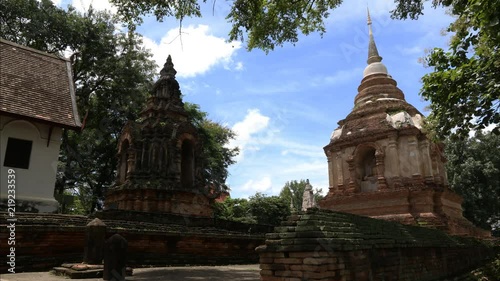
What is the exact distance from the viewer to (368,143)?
18750 mm

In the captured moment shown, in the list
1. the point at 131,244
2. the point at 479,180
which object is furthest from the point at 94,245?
the point at 479,180

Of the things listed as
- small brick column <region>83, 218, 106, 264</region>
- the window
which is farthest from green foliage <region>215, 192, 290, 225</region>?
small brick column <region>83, 218, 106, 264</region>

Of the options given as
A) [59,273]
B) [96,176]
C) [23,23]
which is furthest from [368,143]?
[23,23]

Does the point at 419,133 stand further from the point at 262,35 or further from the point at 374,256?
the point at 374,256

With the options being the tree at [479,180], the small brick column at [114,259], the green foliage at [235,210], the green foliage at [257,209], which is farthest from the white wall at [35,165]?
the tree at [479,180]

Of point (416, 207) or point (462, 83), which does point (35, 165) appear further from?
point (416, 207)

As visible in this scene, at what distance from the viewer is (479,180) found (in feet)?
88.5

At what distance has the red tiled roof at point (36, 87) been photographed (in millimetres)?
10898

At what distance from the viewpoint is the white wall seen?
10.7m

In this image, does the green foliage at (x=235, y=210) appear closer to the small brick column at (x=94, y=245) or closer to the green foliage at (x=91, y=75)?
the green foliage at (x=91, y=75)

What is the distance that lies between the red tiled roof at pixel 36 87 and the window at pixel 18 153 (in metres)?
1.02

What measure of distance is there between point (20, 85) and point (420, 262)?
12.3 metres

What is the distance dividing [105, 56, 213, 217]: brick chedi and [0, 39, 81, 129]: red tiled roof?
14.6 feet

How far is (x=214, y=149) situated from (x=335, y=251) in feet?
71.2
